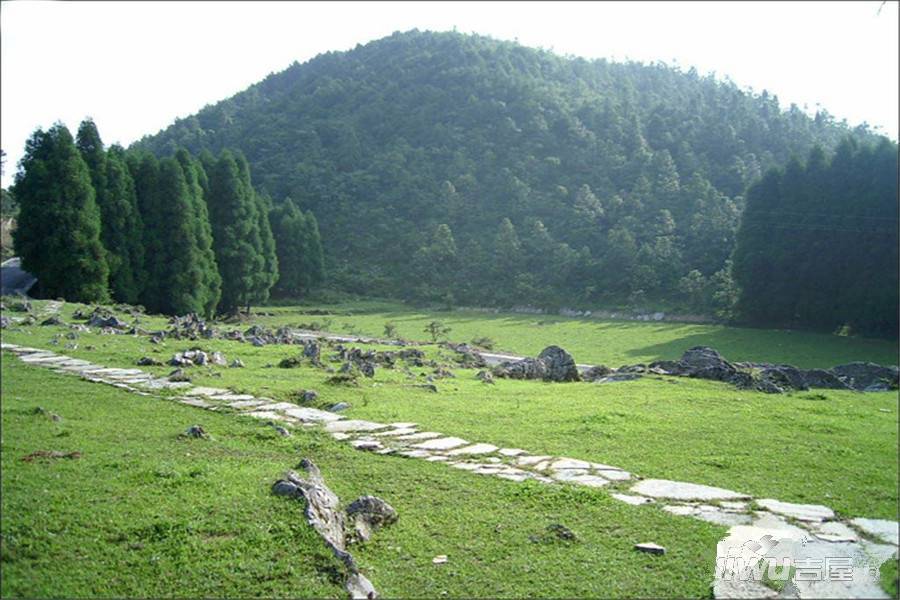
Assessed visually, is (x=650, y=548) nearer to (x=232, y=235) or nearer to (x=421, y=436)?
(x=421, y=436)

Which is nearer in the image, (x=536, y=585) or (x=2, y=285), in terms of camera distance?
(x=536, y=585)

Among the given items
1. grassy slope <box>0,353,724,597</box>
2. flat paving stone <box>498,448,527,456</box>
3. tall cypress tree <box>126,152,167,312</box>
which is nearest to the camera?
grassy slope <box>0,353,724,597</box>

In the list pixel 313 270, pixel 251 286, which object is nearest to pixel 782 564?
pixel 251 286

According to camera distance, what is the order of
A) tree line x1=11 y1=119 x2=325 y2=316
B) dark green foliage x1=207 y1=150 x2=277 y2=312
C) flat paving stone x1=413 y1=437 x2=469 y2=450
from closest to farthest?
1. flat paving stone x1=413 y1=437 x2=469 y2=450
2. tree line x1=11 y1=119 x2=325 y2=316
3. dark green foliage x1=207 y1=150 x2=277 y2=312

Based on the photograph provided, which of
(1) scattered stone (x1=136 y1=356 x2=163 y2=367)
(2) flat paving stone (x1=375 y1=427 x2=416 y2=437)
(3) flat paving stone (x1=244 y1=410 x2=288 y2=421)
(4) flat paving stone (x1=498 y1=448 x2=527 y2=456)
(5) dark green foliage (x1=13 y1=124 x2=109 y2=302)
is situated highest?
(5) dark green foliage (x1=13 y1=124 x2=109 y2=302)

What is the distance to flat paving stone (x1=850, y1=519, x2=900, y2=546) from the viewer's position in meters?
6.46

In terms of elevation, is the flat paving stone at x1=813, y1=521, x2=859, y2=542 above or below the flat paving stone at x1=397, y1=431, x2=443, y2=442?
below

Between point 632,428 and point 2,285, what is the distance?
2664cm

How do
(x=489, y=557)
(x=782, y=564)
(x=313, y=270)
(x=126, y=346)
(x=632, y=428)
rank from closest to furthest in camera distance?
1. (x=782, y=564)
2. (x=489, y=557)
3. (x=632, y=428)
4. (x=126, y=346)
5. (x=313, y=270)

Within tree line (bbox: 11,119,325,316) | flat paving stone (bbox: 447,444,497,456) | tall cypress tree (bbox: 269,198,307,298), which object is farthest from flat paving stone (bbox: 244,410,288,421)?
tall cypress tree (bbox: 269,198,307,298)

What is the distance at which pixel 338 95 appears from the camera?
115m

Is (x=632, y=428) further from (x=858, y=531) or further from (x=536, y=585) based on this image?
(x=536, y=585)

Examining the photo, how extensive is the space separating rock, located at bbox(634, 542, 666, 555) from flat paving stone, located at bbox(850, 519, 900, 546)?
2172 mm

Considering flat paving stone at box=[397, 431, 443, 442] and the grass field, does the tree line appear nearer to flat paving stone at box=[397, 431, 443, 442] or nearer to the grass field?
the grass field
